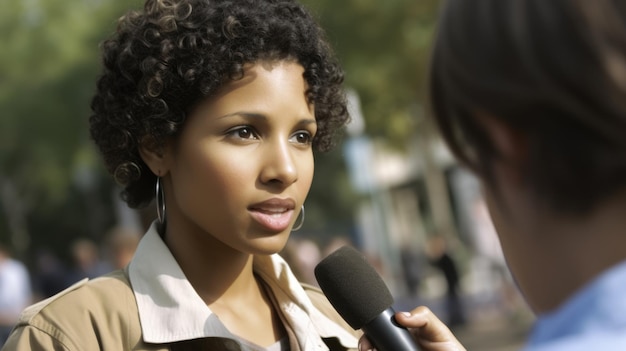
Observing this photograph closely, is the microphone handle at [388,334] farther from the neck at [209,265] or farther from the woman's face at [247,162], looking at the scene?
the neck at [209,265]

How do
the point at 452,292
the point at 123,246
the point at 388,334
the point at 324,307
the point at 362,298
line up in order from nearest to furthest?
the point at 388,334 → the point at 362,298 → the point at 324,307 → the point at 123,246 → the point at 452,292

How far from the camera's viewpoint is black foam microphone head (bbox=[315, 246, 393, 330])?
93.6 inches

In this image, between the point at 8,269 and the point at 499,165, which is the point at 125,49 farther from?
the point at 8,269

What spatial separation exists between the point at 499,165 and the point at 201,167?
51.5 inches

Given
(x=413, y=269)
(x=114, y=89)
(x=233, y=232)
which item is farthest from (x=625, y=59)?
(x=413, y=269)

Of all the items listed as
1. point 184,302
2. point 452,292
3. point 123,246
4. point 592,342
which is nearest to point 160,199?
point 184,302

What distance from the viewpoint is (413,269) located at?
21266 mm

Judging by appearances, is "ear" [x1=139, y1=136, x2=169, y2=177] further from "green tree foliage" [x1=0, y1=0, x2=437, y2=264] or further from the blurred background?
"green tree foliage" [x1=0, y1=0, x2=437, y2=264]

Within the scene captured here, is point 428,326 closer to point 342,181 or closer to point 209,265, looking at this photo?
point 209,265

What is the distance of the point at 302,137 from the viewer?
8.89 ft

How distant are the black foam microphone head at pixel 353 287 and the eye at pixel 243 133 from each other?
1.18 ft

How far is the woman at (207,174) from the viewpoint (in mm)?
2529

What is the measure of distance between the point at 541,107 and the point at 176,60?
5.08 feet

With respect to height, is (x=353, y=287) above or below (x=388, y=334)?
above
